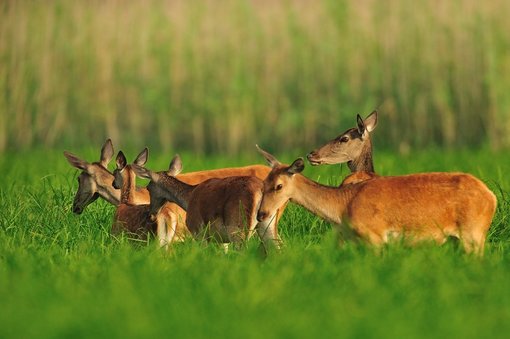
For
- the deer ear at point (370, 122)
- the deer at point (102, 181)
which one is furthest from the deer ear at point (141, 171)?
the deer ear at point (370, 122)

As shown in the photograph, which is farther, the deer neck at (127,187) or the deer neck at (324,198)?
the deer neck at (127,187)

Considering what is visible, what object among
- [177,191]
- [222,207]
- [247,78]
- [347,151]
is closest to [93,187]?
[177,191]

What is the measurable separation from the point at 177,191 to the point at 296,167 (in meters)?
1.29

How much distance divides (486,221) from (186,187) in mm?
2164

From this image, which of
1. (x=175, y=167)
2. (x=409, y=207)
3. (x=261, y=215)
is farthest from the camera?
(x=175, y=167)

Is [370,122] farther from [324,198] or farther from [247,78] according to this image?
[247,78]

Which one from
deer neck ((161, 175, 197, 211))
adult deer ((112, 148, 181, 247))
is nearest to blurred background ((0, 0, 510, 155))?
adult deer ((112, 148, 181, 247))

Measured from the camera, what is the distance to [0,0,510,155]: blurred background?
50.8ft

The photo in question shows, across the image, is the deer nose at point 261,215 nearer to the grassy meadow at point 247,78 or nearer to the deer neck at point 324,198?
the deer neck at point 324,198

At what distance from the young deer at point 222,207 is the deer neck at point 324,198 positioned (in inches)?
7.7

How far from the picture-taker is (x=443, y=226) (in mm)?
6906

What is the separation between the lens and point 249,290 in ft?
17.4

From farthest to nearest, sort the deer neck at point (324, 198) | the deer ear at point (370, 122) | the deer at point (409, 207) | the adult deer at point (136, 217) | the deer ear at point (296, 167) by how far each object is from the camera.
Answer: the deer ear at point (370, 122), the adult deer at point (136, 217), the deer neck at point (324, 198), the deer ear at point (296, 167), the deer at point (409, 207)

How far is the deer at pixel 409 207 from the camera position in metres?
6.86
